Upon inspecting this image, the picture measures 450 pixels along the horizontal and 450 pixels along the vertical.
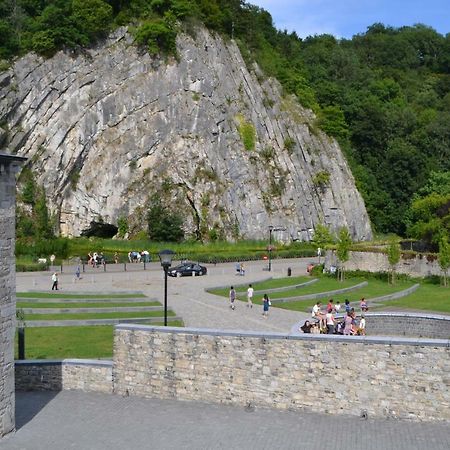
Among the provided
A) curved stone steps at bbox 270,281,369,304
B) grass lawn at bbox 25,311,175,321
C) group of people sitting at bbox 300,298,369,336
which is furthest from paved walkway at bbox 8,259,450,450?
curved stone steps at bbox 270,281,369,304

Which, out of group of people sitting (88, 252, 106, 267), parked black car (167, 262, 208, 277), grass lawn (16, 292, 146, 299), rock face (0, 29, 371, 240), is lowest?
grass lawn (16, 292, 146, 299)

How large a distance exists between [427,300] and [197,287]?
10758mm

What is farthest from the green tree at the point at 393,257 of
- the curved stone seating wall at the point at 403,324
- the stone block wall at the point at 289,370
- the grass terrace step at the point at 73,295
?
the stone block wall at the point at 289,370

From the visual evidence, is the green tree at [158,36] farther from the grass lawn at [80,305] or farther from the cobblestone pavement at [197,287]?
the grass lawn at [80,305]

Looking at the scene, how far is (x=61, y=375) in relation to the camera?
1794cm

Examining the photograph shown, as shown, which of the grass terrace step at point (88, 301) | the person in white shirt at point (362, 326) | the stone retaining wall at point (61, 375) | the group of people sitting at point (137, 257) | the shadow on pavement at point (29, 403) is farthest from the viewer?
the group of people sitting at point (137, 257)

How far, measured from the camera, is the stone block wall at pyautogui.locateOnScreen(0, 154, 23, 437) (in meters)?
14.4

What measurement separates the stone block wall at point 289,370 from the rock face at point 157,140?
33.3m

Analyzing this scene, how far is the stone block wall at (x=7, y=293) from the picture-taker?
1438 cm

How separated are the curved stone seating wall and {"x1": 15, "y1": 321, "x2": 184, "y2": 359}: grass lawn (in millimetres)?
9092

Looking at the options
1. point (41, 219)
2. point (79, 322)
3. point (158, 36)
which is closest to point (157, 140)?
point (158, 36)

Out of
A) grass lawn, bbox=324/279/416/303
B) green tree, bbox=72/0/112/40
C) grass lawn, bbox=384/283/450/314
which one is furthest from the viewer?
green tree, bbox=72/0/112/40

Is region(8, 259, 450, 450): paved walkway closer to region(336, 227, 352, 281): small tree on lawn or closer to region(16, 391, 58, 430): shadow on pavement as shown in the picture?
region(16, 391, 58, 430): shadow on pavement

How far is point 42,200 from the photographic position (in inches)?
1869
